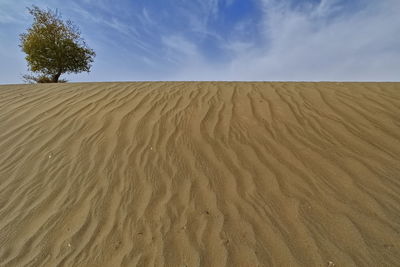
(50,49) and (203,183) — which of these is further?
(50,49)

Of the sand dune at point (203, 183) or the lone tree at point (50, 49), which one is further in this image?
the lone tree at point (50, 49)

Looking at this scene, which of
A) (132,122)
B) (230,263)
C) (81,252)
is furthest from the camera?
(132,122)

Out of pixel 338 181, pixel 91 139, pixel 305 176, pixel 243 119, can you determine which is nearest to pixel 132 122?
pixel 91 139

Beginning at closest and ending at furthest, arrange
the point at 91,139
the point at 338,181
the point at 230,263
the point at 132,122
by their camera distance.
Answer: the point at 230,263, the point at 338,181, the point at 91,139, the point at 132,122

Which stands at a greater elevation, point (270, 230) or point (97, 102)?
point (97, 102)

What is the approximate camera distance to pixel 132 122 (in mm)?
4297

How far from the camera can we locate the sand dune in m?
2.12

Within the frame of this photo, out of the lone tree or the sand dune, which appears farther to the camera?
the lone tree

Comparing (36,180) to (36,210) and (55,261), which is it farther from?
(55,261)

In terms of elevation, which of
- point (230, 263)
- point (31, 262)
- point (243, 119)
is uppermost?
point (243, 119)

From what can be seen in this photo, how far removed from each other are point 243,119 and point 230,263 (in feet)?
8.78

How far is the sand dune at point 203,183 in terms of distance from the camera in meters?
2.12

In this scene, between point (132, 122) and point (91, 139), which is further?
point (132, 122)

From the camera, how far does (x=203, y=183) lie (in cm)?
289
